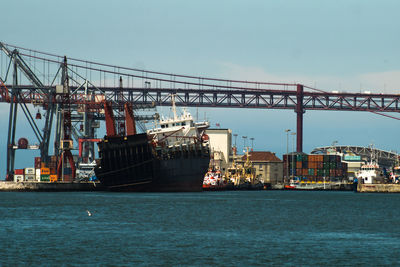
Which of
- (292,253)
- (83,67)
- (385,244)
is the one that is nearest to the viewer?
(292,253)

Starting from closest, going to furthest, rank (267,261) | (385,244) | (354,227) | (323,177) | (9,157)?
(267,261) < (385,244) < (354,227) < (9,157) < (323,177)

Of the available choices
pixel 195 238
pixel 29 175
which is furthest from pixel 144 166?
pixel 195 238

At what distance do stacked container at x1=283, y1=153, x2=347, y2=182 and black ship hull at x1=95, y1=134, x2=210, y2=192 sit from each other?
79.8 metres

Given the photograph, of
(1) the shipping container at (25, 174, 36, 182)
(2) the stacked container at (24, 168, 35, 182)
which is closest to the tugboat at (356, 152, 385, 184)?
(1) the shipping container at (25, 174, 36, 182)

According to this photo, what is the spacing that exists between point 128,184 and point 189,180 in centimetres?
934

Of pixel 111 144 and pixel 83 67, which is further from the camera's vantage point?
pixel 83 67

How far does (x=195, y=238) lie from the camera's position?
157 feet

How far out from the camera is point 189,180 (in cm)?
11769

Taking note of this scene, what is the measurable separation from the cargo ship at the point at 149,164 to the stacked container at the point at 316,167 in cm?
7659

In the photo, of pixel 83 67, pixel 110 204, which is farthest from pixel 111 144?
pixel 83 67

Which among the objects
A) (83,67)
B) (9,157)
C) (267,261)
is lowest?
(267,261)

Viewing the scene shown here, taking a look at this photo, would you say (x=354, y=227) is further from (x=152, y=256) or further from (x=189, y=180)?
(x=189, y=180)

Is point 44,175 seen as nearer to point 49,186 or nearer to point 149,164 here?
point 49,186

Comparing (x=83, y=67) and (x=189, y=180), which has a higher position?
(x=83, y=67)
